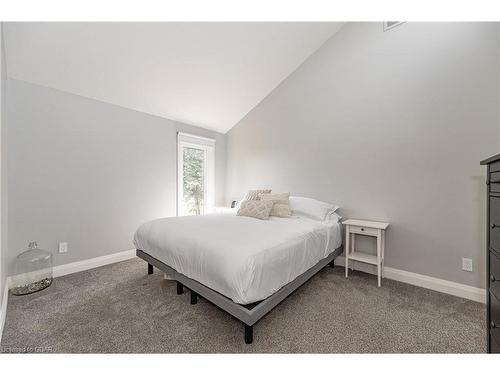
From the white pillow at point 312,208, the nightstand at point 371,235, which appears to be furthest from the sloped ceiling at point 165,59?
the nightstand at point 371,235

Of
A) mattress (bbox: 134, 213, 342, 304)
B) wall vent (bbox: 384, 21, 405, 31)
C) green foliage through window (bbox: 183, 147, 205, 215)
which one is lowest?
mattress (bbox: 134, 213, 342, 304)

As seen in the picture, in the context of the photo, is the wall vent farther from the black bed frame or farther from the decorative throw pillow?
the black bed frame

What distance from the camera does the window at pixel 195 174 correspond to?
377cm

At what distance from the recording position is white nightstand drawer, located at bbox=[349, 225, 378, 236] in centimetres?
236

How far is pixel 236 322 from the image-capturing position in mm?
1652

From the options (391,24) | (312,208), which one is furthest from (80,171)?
(391,24)

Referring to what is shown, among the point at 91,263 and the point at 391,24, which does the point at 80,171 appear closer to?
the point at 91,263

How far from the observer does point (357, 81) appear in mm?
2766

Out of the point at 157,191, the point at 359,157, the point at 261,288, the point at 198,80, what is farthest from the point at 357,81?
the point at 157,191

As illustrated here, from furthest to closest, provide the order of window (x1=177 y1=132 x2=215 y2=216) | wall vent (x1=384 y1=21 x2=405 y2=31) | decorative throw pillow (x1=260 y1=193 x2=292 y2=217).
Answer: window (x1=177 y1=132 x2=215 y2=216) < decorative throw pillow (x1=260 y1=193 x2=292 y2=217) < wall vent (x1=384 y1=21 x2=405 y2=31)

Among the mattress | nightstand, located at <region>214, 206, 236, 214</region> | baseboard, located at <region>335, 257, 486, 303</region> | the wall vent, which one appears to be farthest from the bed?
the wall vent

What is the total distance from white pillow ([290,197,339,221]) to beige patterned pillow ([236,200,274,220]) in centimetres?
39

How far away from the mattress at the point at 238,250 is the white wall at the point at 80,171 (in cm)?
89

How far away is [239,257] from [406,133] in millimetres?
2419
